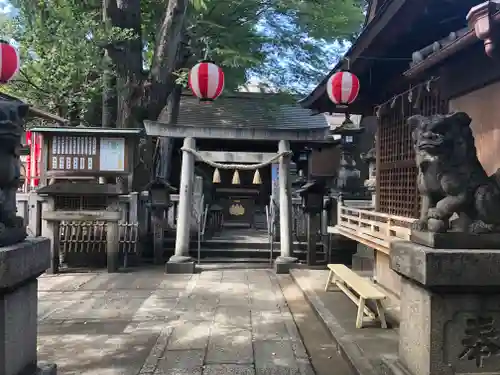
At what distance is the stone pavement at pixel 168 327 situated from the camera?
16.2 ft

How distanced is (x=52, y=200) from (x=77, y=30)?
4.43 metres

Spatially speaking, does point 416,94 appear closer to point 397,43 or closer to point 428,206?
point 397,43

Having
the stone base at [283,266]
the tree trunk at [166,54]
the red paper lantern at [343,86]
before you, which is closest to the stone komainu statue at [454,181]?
the red paper lantern at [343,86]

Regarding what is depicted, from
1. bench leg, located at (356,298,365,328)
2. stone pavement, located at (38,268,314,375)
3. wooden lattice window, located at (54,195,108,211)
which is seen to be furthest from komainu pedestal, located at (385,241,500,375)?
wooden lattice window, located at (54,195,108,211)

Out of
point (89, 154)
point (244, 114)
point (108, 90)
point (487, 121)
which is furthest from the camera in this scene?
point (244, 114)

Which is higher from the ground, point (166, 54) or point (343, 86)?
point (166, 54)

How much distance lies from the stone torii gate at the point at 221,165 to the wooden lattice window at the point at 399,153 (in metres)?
2.85

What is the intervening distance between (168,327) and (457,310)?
401cm

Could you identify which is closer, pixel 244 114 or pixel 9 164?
pixel 9 164

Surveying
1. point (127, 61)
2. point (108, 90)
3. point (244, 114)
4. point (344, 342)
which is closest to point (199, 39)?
point (127, 61)

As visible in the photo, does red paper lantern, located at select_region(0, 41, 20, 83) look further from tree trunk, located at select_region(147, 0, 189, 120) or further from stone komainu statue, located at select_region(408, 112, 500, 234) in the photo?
stone komainu statue, located at select_region(408, 112, 500, 234)

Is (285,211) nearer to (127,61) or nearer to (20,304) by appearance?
(127,61)

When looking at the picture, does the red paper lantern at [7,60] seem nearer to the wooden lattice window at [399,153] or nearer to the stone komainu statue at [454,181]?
the wooden lattice window at [399,153]

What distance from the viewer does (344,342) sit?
5.31 meters
